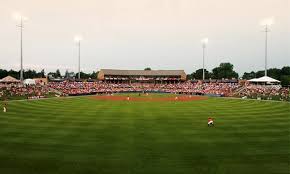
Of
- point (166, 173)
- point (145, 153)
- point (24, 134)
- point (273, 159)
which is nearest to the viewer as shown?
point (166, 173)

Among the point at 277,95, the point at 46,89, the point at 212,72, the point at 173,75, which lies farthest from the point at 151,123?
the point at 212,72

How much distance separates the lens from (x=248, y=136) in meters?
24.2

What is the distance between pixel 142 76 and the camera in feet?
433

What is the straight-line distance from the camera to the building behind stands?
419 feet

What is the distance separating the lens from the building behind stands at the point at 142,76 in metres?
128

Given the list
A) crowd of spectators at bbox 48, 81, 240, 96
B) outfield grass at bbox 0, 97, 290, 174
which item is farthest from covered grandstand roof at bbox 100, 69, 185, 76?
outfield grass at bbox 0, 97, 290, 174

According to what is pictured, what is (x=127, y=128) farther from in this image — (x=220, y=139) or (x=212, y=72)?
(x=212, y=72)

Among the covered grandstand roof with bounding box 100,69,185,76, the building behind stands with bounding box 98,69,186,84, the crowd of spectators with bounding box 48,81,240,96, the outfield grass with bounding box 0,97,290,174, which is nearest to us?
the outfield grass with bounding box 0,97,290,174

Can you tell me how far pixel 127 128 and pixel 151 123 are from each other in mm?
3743

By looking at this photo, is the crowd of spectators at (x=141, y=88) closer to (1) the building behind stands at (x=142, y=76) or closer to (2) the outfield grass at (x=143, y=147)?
(1) the building behind stands at (x=142, y=76)

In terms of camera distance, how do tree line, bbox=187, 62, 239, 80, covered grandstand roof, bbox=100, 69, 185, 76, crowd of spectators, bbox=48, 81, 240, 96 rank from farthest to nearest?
tree line, bbox=187, 62, 239, 80
covered grandstand roof, bbox=100, 69, 185, 76
crowd of spectators, bbox=48, 81, 240, 96

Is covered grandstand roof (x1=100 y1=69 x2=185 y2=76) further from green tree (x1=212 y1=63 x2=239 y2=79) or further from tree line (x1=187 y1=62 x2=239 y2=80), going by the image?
green tree (x1=212 y1=63 x2=239 y2=79)

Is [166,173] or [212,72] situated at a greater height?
[212,72]

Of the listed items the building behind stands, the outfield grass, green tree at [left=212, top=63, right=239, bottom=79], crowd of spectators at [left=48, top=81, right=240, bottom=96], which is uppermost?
green tree at [left=212, top=63, right=239, bottom=79]
